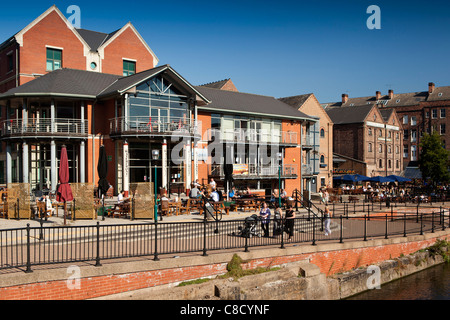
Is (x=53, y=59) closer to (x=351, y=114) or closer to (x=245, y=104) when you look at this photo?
(x=245, y=104)

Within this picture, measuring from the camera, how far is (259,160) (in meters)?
36.5

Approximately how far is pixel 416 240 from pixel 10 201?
57.1 ft

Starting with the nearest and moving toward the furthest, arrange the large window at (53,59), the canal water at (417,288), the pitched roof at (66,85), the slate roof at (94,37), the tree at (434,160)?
the canal water at (417,288)
the pitched roof at (66,85)
the large window at (53,59)
the slate roof at (94,37)
the tree at (434,160)

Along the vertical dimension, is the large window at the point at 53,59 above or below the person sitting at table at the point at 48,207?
above

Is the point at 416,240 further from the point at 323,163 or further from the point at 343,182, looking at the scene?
the point at 343,182

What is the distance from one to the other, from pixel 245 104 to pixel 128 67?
11.6m

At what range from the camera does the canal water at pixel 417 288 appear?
1441 cm

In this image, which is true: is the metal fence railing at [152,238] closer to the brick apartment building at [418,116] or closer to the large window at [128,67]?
the large window at [128,67]

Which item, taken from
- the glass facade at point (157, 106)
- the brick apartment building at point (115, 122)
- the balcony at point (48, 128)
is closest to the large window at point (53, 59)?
the brick apartment building at point (115, 122)

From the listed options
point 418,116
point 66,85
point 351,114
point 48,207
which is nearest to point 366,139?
point 351,114

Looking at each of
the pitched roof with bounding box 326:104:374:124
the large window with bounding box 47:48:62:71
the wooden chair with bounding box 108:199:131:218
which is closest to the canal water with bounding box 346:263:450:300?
the wooden chair with bounding box 108:199:131:218

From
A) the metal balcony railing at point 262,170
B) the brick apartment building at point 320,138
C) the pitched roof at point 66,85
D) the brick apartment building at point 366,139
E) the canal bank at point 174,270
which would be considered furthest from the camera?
the brick apartment building at point 366,139

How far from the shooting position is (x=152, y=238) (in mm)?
14148

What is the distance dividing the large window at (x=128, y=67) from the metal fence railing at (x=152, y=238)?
85.1ft
